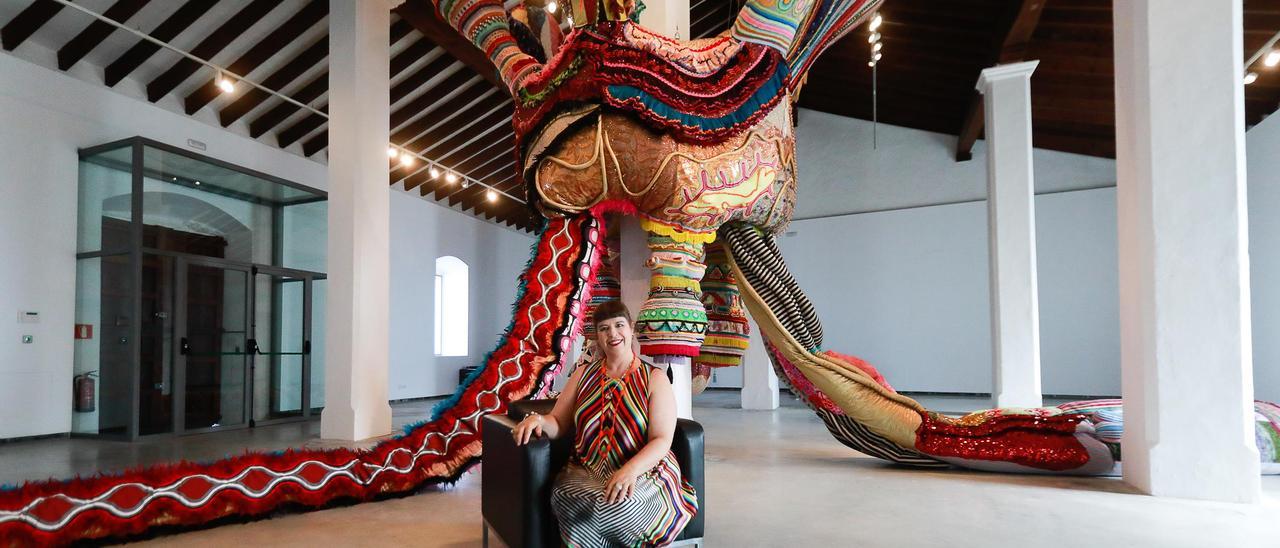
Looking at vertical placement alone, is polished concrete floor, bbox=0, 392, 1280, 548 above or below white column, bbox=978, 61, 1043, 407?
below

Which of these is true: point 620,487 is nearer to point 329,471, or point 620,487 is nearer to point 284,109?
point 329,471

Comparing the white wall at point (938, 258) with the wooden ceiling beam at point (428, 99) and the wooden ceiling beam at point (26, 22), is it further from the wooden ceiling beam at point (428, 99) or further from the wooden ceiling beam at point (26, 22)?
the wooden ceiling beam at point (26, 22)

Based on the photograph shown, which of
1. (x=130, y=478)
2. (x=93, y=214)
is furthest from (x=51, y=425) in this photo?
(x=130, y=478)

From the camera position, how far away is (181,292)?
782 centimetres

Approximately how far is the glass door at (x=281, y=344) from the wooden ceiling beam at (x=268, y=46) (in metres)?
2.13

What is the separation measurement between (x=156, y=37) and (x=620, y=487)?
26.6ft

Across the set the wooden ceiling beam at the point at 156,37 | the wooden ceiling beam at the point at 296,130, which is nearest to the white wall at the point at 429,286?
the wooden ceiling beam at the point at 296,130

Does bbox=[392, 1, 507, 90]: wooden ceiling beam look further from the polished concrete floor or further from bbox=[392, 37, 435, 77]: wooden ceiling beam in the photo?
the polished concrete floor

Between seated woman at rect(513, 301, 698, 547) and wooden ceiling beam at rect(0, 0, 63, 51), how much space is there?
7.38 m

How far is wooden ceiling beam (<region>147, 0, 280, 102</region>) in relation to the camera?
7953 mm

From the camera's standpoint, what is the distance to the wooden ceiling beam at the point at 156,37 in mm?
7680

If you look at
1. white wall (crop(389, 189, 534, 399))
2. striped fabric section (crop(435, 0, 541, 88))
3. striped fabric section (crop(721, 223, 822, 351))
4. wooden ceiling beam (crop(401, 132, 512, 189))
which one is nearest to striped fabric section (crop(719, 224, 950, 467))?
striped fabric section (crop(721, 223, 822, 351))

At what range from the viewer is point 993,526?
3328 millimetres

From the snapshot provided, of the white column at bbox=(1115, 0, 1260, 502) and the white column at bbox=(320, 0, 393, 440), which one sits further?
the white column at bbox=(320, 0, 393, 440)
